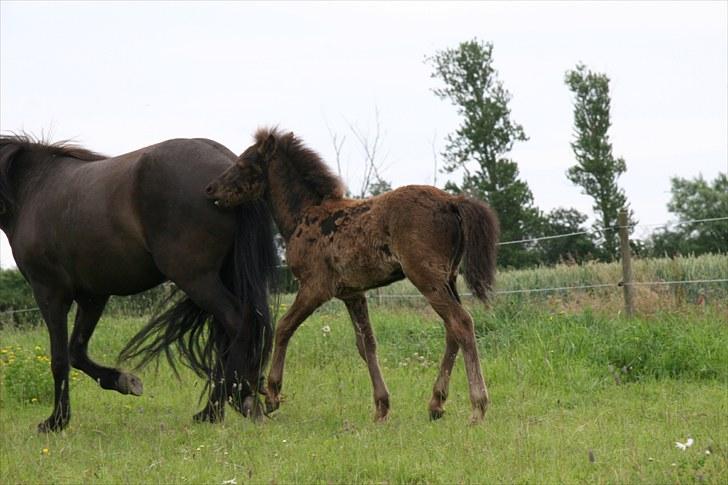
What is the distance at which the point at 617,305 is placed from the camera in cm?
1126

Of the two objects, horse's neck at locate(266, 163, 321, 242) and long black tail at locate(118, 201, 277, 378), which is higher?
horse's neck at locate(266, 163, 321, 242)

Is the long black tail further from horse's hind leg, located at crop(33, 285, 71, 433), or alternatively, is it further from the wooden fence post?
the wooden fence post

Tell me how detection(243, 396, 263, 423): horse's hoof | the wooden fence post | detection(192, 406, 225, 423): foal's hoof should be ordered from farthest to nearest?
the wooden fence post → detection(192, 406, 225, 423): foal's hoof → detection(243, 396, 263, 423): horse's hoof

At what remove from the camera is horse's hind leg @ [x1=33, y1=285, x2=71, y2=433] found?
7648 mm

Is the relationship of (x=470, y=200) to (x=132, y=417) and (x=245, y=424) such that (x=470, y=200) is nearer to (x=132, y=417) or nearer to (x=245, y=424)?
(x=245, y=424)

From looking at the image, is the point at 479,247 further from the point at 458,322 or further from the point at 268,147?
the point at 268,147

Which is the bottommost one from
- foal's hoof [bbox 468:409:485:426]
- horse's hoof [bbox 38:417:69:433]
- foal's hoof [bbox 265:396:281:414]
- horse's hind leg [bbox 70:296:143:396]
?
horse's hoof [bbox 38:417:69:433]

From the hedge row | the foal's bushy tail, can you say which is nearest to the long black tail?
the foal's bushy tail

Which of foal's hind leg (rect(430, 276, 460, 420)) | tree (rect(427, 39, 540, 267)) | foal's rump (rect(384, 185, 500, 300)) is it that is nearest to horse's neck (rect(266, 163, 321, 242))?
foal's rump (rect(384, 185, 500, 300))

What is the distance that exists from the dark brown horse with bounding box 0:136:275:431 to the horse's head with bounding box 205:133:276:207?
0.12 m

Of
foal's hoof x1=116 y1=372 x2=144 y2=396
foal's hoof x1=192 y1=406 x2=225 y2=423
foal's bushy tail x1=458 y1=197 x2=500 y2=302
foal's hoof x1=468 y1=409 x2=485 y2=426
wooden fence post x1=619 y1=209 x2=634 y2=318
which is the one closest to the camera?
A: foal's hoof x1=468 y1=409 x2=485 y2=426

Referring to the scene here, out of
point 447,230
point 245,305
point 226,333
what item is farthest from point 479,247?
point 226,333

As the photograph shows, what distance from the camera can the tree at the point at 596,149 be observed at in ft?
130

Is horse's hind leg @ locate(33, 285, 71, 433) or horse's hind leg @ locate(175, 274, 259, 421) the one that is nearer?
horse's hind leg @ locate(175, 274, 259, 421)
